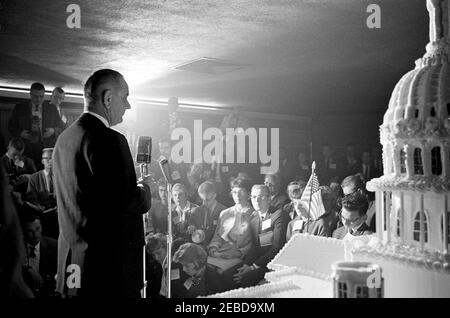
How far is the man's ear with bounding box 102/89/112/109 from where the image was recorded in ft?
5.32

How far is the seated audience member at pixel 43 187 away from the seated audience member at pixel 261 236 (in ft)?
4.46

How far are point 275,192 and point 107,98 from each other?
1954mm

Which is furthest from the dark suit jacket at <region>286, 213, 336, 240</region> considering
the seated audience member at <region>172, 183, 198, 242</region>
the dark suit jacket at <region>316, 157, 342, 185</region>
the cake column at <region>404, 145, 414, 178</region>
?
the cake column at <region>404, 145, 414, 178</region>

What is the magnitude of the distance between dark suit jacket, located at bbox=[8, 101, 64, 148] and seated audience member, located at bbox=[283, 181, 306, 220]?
1669 mm

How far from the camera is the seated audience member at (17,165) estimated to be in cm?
231

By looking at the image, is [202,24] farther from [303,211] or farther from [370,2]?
[303,211]

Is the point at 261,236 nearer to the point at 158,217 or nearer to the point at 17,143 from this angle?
the point at 158,217

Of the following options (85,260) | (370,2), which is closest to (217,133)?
(370,2)

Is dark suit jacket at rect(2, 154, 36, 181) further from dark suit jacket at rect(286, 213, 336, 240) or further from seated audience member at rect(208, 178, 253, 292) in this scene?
dark suit jacket at rect(286, 213, 336, 240)

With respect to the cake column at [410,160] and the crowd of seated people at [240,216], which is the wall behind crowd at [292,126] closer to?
the crowd of seated people at [240,216]

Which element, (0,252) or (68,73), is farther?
(68,73)

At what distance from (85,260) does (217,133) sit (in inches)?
53.5

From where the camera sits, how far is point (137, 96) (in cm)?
274

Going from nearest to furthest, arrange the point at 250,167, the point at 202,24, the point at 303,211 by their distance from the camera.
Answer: the point at 202,24 → the point at 303,211 → the point at 250,167
